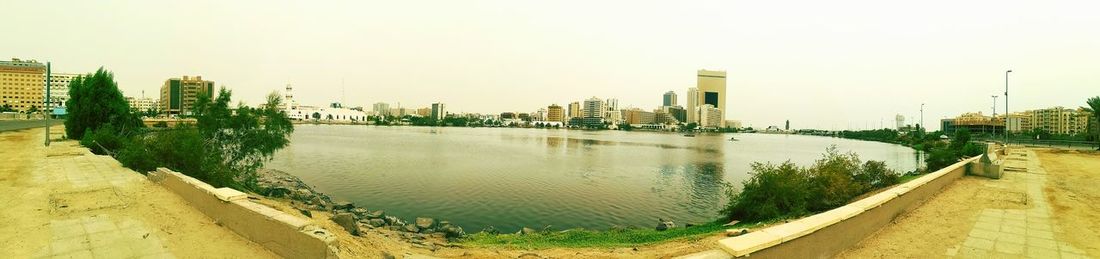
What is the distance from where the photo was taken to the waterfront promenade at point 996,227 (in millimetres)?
7648

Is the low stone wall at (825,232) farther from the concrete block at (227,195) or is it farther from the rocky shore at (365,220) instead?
the rocky shore at (365,220)

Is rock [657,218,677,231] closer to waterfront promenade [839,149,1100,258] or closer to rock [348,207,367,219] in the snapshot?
waterfront promenade [839,149,1100,258]

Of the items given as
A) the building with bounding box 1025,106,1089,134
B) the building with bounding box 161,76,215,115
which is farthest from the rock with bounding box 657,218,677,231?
the building with bounding box 161,76,215,115

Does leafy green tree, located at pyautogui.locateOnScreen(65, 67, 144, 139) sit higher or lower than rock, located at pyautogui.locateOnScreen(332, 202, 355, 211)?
higher

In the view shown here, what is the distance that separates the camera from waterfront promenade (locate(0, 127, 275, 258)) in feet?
22.8

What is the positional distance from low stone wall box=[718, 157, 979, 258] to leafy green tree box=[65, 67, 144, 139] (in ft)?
143

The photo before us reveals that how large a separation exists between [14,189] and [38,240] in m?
6.93

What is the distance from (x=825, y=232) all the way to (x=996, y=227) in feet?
17.9

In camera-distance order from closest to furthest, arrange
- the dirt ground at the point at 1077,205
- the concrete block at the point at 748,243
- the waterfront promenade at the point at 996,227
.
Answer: the concrete block at the point at 748,243 < the waterfront promenade at the point at 996,227 < the dirt ground at the point at 1077,205

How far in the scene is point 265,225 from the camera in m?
7.11

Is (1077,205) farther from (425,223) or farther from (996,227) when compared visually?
(425,223)

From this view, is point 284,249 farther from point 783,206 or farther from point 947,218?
point 783,206

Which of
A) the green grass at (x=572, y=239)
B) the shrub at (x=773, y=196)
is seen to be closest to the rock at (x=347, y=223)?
Result: the green grass at (x=572, y=239)

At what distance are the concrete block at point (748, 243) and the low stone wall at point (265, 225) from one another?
193 inches
